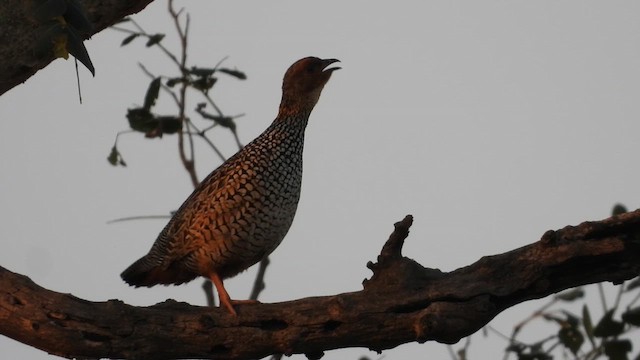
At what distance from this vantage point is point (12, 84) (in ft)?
15.0

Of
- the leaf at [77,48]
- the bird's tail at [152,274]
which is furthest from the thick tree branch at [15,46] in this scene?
the bird's tail at [152,274]

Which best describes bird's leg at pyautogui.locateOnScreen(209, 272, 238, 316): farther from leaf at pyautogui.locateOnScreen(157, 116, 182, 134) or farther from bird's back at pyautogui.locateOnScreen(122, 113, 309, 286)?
leaf at pyautogui.locateOnScreen(157, 116, 182, 134)

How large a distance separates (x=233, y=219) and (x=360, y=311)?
1526mm

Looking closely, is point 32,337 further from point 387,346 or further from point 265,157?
point 265,157

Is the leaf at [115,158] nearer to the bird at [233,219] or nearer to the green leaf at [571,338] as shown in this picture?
the bird at [233,219]

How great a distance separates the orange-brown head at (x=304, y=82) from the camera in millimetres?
6469

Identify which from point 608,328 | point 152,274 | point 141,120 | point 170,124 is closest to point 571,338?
point 608,328

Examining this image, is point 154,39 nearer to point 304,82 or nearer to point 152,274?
point 304,82

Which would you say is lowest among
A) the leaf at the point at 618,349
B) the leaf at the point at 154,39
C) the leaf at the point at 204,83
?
the leaf at the point at 618,349

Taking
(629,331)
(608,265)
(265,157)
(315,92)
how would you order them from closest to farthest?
(608,265), (629,331), (265,157), (315,92)

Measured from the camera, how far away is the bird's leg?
4.82m

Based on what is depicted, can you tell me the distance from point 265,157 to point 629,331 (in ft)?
6.92

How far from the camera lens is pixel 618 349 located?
16.5 feet

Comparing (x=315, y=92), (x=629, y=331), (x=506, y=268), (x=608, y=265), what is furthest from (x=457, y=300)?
(x=315, y=92)
